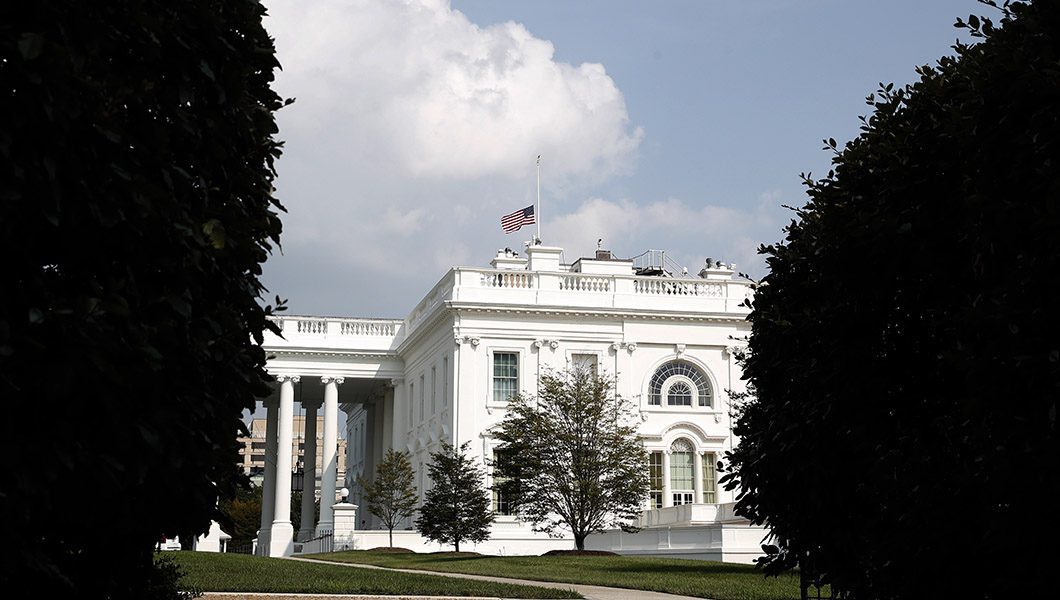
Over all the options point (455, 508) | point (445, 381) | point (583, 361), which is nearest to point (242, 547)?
point (445, 381)

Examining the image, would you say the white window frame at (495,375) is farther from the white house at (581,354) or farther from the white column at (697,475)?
the white column at (697,475)

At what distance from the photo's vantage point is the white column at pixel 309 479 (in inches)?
2239

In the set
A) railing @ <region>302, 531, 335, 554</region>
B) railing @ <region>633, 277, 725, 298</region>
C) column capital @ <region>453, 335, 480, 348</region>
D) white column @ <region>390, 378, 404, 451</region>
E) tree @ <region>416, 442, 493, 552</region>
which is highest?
railing @ <region>633, 277, 725, 298</region>

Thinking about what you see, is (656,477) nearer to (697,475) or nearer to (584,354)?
(697,475)

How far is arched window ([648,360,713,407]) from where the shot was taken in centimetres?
4744

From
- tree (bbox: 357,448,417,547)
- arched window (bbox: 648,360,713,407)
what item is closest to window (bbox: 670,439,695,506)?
arched window (bbox: 648,360,713,407)

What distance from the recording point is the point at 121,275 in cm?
531

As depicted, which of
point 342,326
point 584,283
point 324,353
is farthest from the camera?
point 342,326

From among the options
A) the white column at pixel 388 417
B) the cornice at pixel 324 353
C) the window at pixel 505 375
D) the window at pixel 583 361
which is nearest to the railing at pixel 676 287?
the window at pixel 583 361

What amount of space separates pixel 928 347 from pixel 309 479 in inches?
1998

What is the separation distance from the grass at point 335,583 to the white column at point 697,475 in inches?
1054

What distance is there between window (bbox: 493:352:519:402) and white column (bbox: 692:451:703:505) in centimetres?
826

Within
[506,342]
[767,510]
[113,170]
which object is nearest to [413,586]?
[767,510]

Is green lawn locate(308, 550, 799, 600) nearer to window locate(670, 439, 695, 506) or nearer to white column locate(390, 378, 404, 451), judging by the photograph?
window locate(670, 439, 695, 506)
